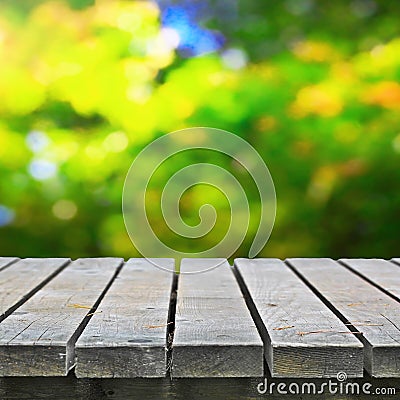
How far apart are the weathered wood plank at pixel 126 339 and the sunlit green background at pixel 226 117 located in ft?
6.98

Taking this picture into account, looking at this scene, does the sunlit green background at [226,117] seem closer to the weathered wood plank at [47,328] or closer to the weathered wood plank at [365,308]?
the weathered wood plank at [365,308]

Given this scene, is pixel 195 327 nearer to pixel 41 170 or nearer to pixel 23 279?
pixel 23 279

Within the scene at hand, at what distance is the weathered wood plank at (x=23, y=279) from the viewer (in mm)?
1327

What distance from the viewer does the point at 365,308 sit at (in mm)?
1285

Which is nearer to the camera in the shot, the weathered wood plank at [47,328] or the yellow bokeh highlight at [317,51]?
the weathered wood plank at [47,328]

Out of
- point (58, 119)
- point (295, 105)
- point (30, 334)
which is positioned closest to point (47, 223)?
point (58, 119)

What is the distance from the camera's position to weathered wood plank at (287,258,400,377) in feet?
3.27

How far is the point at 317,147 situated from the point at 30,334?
2.62 m

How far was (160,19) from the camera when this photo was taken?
3486mm

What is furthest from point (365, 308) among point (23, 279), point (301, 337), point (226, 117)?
point (226, 117)

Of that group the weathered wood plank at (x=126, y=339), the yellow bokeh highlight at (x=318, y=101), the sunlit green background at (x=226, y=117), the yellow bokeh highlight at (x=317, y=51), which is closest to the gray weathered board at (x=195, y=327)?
the weathered wood plank at (x=126, y=339)

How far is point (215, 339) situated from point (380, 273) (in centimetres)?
86

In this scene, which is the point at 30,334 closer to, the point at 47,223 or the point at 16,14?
the point at 47,223

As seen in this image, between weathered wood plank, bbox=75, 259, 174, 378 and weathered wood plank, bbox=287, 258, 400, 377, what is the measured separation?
1.06ft
